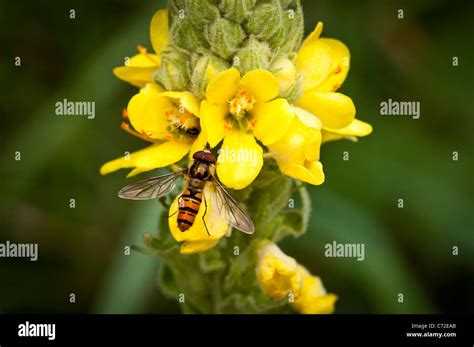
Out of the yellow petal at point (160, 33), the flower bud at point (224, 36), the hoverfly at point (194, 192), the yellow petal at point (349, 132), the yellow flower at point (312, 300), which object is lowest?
the yellow flower at point (312, 300)

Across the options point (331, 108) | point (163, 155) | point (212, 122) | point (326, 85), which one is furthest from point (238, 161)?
point (326, 85)

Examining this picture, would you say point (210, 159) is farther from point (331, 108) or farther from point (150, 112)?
point (331, 108)

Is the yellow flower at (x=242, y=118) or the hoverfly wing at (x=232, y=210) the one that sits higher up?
the yellow flower at (x=242, y=118)

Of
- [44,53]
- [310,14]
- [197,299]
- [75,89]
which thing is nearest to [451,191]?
[310,14]

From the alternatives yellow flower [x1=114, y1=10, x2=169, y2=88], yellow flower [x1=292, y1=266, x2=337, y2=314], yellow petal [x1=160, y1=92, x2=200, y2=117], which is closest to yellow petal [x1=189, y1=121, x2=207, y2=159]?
yellow petal [x1=160, y1=92, x2=200, y2=117]

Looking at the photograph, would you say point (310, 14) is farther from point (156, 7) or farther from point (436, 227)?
point (436, 227)

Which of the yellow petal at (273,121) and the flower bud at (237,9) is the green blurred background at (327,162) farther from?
the flower bud at (237,9)

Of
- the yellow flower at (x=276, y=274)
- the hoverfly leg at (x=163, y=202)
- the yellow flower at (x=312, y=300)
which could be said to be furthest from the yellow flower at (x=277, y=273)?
the hoverfly leg at (x=163, y=202)
